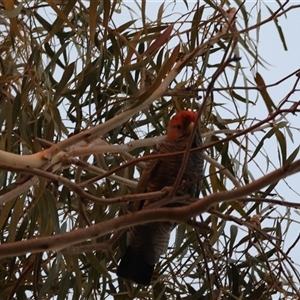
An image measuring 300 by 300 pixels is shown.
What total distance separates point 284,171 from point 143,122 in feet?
1.95

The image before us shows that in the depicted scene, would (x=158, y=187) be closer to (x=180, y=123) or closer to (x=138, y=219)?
(x=180, y=123)

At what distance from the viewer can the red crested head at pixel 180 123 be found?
109 centimetres

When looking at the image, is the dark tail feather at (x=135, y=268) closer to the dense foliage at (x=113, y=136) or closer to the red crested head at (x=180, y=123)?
the dense foliage at (x=113, y=136)

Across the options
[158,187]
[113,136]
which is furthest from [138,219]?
[158,187]

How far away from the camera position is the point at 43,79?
941mm

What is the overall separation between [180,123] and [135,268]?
292 mm

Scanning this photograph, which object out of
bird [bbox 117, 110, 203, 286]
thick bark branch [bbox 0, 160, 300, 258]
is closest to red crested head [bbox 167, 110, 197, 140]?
bird [bbox 117, 110, 203, 286]

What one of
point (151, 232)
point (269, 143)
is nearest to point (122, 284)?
point (151, 232)

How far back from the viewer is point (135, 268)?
1085 mm

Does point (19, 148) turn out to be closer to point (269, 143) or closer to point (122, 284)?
point (122, 284)

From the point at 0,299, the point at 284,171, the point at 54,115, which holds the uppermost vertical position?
the point at 54,115

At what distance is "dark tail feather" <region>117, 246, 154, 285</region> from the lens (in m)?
1.09

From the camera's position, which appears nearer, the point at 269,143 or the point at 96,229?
the point at 96,229

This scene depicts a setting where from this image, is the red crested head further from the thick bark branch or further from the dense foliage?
the thick bark branch
